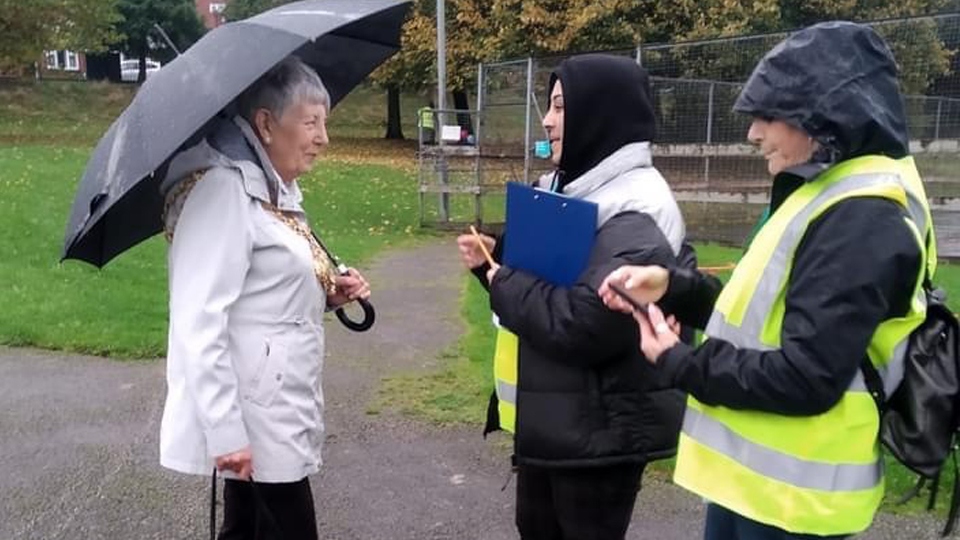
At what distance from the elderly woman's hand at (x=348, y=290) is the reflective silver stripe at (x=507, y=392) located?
1.79 ft

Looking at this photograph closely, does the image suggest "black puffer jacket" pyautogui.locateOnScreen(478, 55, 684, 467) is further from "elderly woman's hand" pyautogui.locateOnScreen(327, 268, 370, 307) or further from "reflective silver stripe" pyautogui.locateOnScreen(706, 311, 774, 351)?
"elderly woman's hand" pyautogui.locateOnScreen(327, 268, 370, 307)

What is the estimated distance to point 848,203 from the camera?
6.55ft

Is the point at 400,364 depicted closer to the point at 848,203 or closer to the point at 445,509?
the point at 445,509

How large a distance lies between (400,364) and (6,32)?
25.2m

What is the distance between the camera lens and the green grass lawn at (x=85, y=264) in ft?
22.5

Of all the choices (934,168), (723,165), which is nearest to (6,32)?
(723,165)

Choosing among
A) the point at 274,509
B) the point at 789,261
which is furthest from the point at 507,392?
the point at 789,261

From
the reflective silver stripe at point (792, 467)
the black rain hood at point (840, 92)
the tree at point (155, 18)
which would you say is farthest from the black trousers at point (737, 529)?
the tree at point (155, 18)

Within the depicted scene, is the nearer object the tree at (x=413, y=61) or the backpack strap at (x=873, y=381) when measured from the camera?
the backpack strap at (x=873, y=381)

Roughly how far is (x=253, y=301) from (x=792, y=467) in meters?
1.42

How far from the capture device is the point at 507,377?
2.79 m

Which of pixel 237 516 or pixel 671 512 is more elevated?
pixel 237 516

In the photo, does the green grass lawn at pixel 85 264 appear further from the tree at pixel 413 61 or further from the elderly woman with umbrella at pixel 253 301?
the tree at pixel 413 61

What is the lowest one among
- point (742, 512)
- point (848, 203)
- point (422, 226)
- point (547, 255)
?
point (422, 226)
